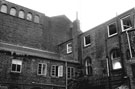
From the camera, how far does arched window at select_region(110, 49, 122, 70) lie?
17911 millimetres

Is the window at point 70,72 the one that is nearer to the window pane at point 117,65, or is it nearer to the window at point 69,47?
the window at point 69,47

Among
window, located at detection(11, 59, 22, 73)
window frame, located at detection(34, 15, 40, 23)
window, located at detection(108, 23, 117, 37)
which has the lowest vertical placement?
window, located at detection(11, 59, 22, 73)

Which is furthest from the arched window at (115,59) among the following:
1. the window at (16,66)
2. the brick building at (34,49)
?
the window at (16,66)

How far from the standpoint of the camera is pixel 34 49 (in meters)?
25.0

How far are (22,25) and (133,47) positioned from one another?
17957 mm

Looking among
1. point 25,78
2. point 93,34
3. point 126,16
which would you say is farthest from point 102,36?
point 25,78

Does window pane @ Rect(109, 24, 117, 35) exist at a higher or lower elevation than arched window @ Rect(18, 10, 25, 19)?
lower

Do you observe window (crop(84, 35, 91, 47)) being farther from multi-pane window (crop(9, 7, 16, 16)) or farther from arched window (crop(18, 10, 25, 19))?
multi-pane window (crop(9, 7, 16, 16))

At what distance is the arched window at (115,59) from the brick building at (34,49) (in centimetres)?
595

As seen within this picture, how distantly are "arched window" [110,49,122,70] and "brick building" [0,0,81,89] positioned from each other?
595cm

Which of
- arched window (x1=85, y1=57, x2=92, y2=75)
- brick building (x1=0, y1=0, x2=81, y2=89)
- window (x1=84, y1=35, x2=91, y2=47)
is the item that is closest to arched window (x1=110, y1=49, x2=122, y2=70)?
arched window (x1=85, y1=57, x2=92, y2=75)

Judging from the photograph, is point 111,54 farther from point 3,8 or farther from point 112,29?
point 3,8

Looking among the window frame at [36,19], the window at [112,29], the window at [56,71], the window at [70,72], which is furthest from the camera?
the window frame at [36,19]

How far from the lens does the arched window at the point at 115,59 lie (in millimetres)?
17911
